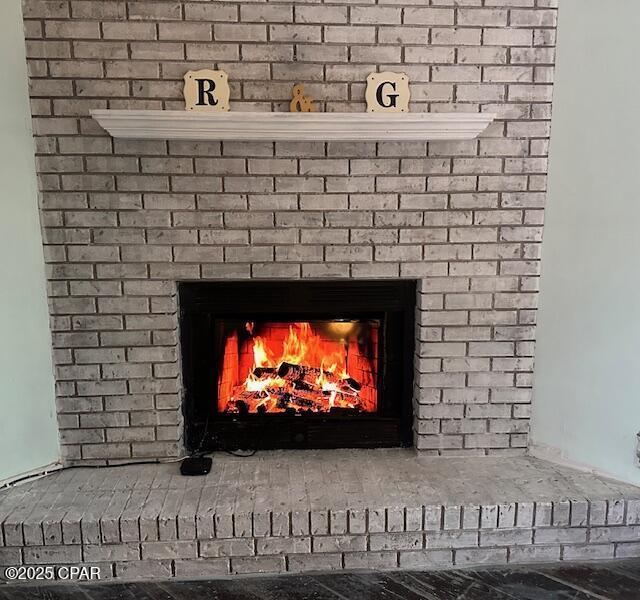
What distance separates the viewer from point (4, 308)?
2139 mm

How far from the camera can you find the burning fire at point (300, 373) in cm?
248

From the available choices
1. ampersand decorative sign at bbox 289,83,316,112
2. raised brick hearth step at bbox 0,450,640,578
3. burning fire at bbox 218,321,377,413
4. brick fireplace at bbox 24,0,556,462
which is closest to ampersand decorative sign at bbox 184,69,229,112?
brick fireplace at bbox 24,0,556,462

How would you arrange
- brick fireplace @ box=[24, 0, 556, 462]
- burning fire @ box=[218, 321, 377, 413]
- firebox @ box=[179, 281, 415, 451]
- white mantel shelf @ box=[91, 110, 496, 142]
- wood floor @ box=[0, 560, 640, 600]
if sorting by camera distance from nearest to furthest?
wood floor @ box=[0, 560, 640, 600] < white mantel shelf @ box=[91, 110, 496, 142] < brick fireplace @ box=[24, 0, 556, 462] < firebox @ box=[179, 281, 415, 451] < burning fire @ box=[218, 321, 377, 413]

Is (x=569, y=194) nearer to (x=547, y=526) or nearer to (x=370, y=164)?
(x=370, y=164)

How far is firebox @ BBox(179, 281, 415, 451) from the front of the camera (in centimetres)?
237

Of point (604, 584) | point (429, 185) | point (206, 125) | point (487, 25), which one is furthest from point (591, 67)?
point (604, 584)

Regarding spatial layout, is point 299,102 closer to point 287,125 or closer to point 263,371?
point 287,125

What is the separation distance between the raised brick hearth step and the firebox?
27 centimetres

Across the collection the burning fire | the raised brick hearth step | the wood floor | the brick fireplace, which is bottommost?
the wood floor

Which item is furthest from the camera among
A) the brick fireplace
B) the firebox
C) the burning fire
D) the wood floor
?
Result: the burning fire

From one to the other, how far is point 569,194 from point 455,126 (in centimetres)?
53

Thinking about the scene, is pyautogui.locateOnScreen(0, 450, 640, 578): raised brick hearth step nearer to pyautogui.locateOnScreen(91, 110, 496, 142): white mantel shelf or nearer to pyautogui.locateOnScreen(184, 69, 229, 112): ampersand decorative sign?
pyautogui.locateOnScreen(91, 110, 496, 142): white mantel shelf

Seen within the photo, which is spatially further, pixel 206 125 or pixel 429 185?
pixel 429 185

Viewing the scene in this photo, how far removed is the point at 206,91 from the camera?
211 centimetres
